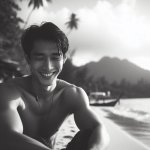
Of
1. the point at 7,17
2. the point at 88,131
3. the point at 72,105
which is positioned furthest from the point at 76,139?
the point at 7,17

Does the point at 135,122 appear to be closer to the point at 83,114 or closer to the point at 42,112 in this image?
the point at 83,114

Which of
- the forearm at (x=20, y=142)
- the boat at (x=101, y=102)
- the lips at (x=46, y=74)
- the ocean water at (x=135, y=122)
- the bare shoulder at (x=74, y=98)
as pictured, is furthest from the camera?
the boat at (x=101, y=102)

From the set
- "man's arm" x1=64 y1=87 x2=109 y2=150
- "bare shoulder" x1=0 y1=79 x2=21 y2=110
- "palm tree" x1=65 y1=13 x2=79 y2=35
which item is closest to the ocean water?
"man's arm" x1=64 y1=87 x2=109 y2=150

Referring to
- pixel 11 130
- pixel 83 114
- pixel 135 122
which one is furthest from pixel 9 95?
pixel 135 122

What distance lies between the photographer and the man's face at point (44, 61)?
6.15 feet

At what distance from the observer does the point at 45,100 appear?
1978 mm

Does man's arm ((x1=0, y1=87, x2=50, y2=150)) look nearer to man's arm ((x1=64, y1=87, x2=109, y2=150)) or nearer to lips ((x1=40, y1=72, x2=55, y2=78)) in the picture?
lips ((x1=40, y1=72, x2=55, y2=78))

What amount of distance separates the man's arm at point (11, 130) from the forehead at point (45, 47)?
36 centimetres

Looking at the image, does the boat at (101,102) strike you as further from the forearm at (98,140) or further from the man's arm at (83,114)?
the forearm at (98,140)

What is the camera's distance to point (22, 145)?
5.20 feet

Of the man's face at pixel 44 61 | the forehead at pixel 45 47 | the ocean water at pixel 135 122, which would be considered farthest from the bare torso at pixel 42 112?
the ocean water at pixel 135 122

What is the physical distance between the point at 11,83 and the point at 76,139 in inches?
22.6

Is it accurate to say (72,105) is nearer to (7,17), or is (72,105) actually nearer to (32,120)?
(32,120)

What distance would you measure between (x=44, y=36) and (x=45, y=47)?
0.08 metres
